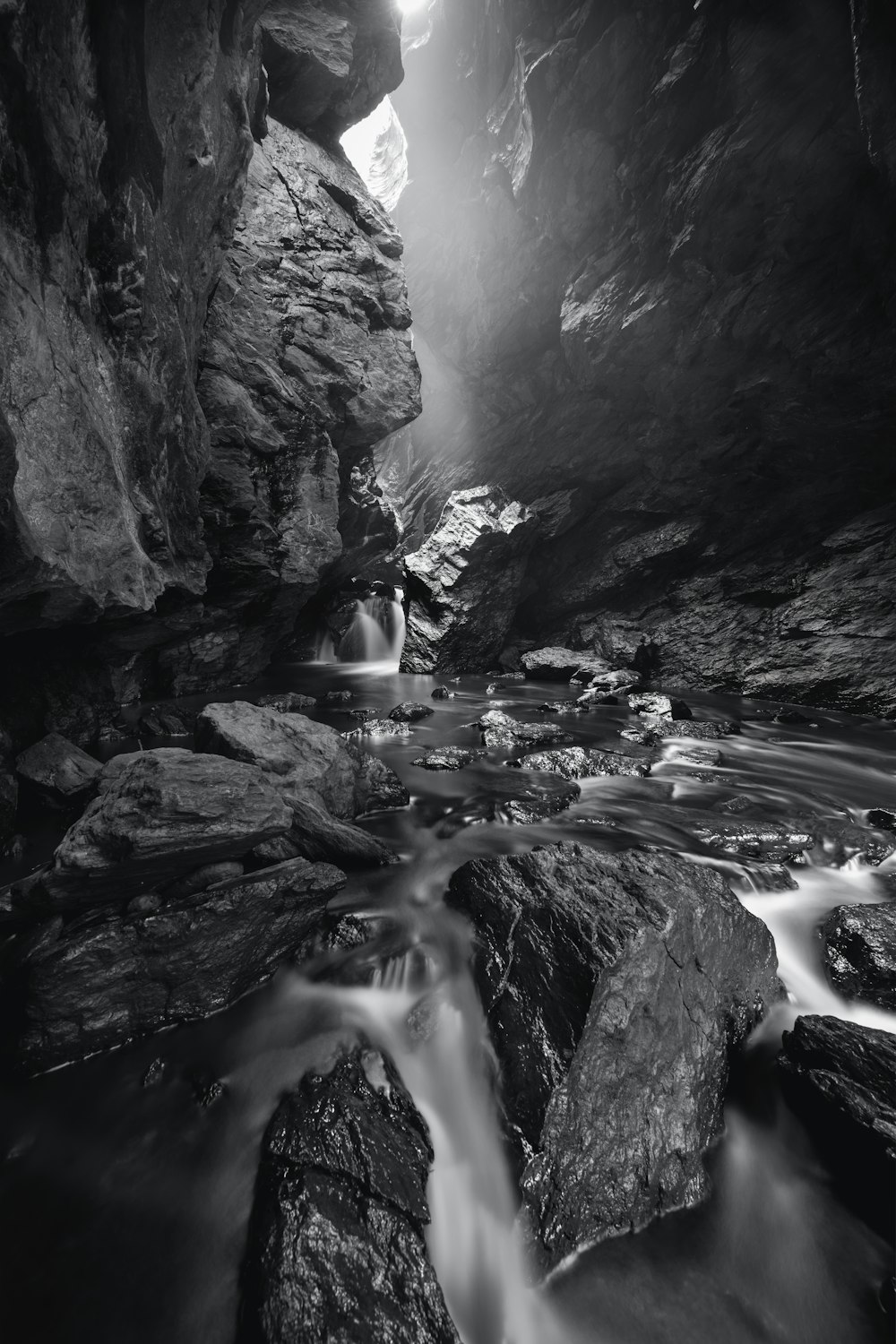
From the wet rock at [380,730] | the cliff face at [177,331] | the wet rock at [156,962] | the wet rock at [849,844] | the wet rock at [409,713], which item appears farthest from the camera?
the wet rock at [409,713]

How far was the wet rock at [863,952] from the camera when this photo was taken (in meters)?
2.88

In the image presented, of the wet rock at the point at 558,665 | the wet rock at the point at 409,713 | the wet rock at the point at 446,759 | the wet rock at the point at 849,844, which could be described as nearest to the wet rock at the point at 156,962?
the wet rock at the point at 446,759

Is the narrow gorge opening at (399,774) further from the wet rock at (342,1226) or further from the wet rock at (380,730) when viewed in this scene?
the wet rock at (380,730)

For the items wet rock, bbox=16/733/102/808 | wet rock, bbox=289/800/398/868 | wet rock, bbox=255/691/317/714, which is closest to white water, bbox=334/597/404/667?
wet rock, bbox=255/691/317/714

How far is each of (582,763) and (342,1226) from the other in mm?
5389

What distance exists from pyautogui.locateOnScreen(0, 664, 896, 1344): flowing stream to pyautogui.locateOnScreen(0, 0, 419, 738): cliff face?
3.37 m

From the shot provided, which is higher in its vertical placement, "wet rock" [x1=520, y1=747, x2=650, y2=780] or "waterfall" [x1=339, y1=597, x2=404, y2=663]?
"waterfall" [x1=339, y1=597, x2=404, y2=663]

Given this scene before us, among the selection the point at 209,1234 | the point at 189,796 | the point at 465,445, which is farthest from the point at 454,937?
the point at 465,445

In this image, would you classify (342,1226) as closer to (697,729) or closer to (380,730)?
(380,730)

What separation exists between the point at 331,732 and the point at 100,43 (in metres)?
5.54

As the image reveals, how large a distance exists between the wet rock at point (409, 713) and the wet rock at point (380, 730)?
50 cm

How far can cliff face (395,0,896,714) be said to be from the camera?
10.5 metres

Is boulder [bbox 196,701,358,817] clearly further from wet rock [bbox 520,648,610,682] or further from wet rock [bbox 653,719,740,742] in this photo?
wet rock [bbox 520,648,610,682]

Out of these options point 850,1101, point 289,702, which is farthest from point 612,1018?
point 289,702
